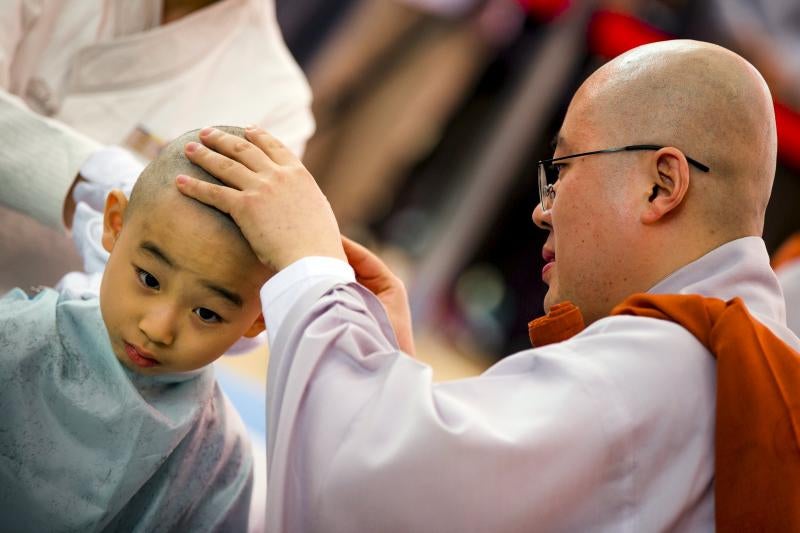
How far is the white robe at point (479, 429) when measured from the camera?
46.7 inches

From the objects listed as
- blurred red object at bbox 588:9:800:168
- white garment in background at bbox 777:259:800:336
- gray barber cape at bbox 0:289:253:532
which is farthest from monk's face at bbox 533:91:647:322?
blurred red object at bbox 588:9:800:168

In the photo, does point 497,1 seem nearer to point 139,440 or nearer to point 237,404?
point 237,404

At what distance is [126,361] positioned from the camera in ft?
4.73

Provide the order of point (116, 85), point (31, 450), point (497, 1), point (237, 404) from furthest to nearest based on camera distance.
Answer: point (497, 1), point (237, 404), point (116, 85), point (31, 450)

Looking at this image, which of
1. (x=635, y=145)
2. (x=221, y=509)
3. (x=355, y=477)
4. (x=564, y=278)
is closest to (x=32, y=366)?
(x=221, y=509)

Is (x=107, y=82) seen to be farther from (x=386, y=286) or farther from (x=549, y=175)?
(x=549, y=175)

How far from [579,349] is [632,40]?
384 cm

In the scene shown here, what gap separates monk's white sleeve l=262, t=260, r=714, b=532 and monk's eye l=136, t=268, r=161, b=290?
17 cm

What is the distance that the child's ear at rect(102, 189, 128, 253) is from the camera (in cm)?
151

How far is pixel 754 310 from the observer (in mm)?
1479

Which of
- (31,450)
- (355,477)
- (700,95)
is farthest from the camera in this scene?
(700,95)

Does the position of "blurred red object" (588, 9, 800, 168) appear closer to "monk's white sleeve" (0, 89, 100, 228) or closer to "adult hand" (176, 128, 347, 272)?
"monk's white sleeve" (0, 89, 100, 228)

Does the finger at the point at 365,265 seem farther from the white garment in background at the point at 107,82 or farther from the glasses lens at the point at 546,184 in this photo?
the white garment in background at the point at 107,82

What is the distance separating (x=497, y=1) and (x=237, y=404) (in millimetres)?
3009
